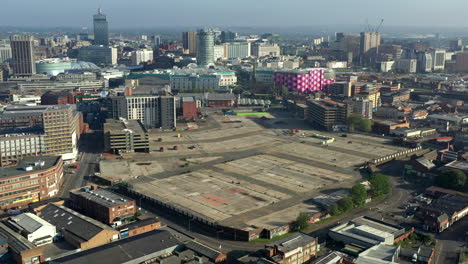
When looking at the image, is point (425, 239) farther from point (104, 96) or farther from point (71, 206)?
point (104, 96)

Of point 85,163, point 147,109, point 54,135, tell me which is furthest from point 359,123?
point 54,135

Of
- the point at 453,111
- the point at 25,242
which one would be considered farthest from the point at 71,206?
the point at 453,111

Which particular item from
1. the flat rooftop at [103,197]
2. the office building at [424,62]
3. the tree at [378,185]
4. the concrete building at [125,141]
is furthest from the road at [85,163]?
the office building at [424,62]

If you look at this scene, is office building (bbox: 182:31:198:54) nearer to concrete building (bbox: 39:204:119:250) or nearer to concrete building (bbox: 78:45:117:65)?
concrete building (bbox: 78:45:117:65)

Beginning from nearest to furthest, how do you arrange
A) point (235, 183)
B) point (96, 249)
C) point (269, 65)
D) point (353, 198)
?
1. point (96, 249)
2. point (353, 198)
3. point (235, 183)
4. point (269, 65)

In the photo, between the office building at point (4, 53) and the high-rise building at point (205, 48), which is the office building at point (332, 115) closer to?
the high-rise building at point (205, 48)
